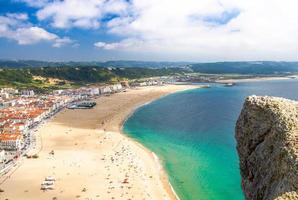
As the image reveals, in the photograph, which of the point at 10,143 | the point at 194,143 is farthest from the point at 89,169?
the point at 194,143

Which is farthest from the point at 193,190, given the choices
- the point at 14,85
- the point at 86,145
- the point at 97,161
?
the point at 14,85

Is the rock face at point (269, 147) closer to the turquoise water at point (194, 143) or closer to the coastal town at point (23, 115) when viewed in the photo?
the turquoise water at point (194, 143)

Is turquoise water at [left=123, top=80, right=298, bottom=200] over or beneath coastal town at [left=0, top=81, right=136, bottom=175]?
beneath

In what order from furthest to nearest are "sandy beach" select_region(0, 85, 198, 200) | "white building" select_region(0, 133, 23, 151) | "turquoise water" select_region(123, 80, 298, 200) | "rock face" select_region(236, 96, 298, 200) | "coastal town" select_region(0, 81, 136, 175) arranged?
"white building" select_region(0, 133, 23, 151), "coastal town" select_region(0, 81, 136, 175), "turquoise water" select_region(123, 80, 298, 200), "sandy beach" select_region(0, 85, 198, 200), "rock face" select_region(236, 96, 298, 200)

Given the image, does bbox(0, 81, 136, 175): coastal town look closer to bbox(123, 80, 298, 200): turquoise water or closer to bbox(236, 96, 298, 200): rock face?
bbox(123, 80, 298, 200): turquoise water

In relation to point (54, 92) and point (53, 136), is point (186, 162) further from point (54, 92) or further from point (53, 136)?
point (54, 92)

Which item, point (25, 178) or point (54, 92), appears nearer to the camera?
point (25, 178)

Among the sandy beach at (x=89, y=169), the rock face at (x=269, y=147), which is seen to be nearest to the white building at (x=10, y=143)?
the sandy beach at (x=89, y=169)

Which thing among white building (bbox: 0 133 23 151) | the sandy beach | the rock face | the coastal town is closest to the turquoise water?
the sandy beach
